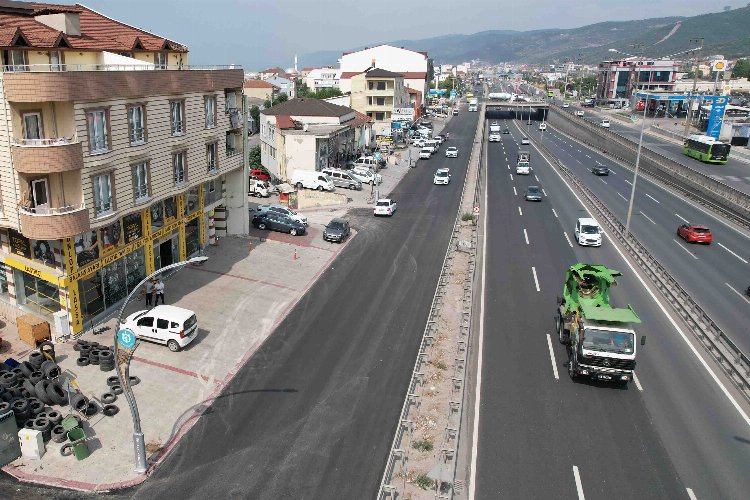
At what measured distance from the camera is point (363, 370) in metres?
24.7

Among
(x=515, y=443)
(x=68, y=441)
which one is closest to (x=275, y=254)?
(x=68, y=441)

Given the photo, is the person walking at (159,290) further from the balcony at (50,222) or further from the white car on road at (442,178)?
the white car on road at (442,178)

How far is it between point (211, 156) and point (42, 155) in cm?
1432

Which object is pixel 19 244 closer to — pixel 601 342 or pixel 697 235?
pixel 601 342

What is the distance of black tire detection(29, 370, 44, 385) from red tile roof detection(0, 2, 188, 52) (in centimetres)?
1438

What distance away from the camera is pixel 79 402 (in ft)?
68.6

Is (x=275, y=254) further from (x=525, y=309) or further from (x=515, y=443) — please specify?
(x=515, y=443)

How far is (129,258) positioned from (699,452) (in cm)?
2805

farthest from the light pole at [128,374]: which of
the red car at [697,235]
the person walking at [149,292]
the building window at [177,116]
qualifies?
the red car at [697,235]

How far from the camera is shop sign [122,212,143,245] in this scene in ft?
97.7

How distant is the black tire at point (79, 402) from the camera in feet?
68.6

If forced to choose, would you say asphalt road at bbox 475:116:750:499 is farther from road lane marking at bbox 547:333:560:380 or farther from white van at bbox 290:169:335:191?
white van at bbox 290:169:335:191

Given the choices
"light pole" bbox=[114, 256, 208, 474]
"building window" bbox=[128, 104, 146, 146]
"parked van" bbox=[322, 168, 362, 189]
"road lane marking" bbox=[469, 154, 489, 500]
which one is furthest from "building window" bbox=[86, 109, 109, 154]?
"parked van" bbox=[322, 168, 362, 189]

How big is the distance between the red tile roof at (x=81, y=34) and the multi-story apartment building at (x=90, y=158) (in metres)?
0.10
